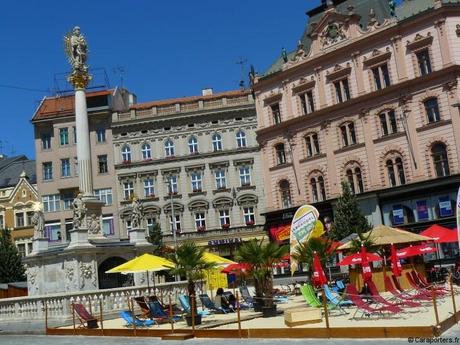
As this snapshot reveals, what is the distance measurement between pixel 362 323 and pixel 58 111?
170 feet

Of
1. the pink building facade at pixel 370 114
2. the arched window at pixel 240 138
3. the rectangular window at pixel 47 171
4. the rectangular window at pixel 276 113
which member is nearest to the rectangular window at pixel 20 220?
the rectangular window at pixel 47 171

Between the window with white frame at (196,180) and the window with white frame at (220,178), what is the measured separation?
1606mm

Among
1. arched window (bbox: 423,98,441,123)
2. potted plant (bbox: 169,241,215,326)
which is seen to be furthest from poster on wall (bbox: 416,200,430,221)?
potted plant (bbox: 169,241,215,326)

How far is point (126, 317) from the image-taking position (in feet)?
61.5

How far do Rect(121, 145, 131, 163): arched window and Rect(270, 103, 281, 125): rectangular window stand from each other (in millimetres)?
16479

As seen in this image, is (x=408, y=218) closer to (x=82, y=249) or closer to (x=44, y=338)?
(x=82, y=249)

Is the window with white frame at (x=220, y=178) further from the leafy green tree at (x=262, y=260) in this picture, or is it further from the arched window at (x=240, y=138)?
the leafy green tree at (x=262, y=260)

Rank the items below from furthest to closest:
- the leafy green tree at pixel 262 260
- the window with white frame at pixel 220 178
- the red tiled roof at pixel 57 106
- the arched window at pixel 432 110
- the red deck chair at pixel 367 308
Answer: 1. the red tiled roof at pixel 57 106
2. the window with white frame at pixel 220 178
3. the arched window at pixel 432 110
4. the leafy green tree at pixel 262 260
5. the red deck chair at pixel 367 308

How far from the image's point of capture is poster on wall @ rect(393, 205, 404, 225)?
4191cm

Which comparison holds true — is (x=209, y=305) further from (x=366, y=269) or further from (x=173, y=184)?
(x=173, y=184)

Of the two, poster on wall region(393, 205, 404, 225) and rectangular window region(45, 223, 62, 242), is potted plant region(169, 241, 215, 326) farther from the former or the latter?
rectangular window region(45, 223, 62, 242)

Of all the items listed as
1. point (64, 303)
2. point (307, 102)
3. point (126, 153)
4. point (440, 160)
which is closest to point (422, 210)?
point (440, 160)

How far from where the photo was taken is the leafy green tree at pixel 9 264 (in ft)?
151

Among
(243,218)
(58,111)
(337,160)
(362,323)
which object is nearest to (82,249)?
(362,323)
